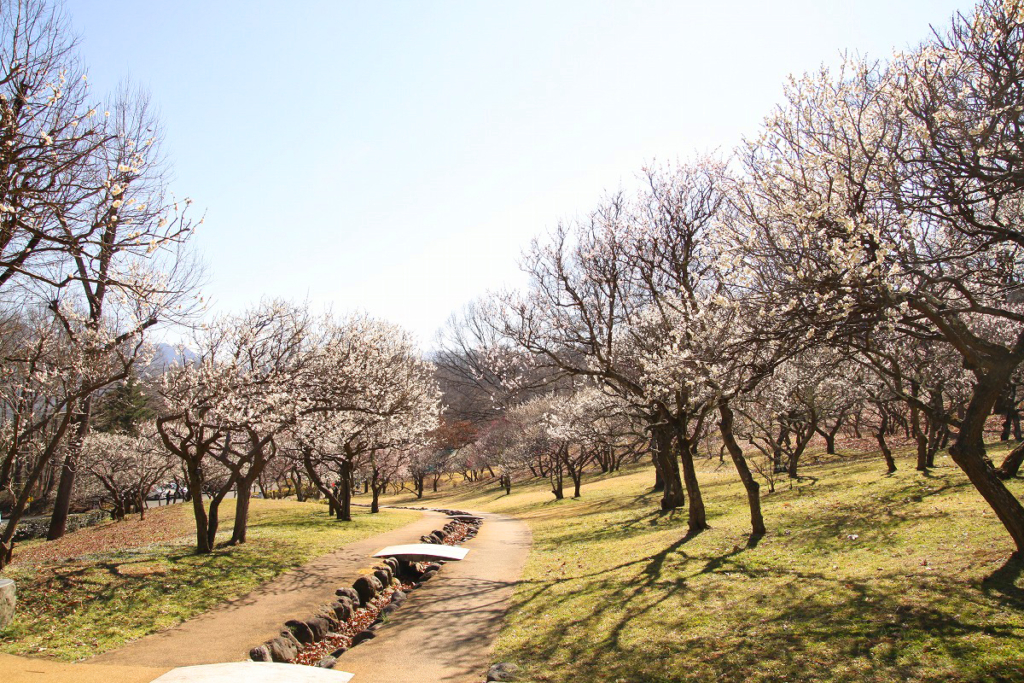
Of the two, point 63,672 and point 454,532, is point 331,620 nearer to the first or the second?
point 63,672

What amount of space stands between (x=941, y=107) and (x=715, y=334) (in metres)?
6.47

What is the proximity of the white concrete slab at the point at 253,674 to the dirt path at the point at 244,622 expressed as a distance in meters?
2.12

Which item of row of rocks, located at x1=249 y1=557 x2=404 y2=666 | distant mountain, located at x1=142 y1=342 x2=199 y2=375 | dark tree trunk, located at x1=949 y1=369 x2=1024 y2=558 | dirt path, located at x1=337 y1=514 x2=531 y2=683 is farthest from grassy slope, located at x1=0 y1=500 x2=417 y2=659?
dark tree trunk, located at x1=949 y1=369 x2=1024 y2=558

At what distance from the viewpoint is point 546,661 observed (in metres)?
8.51

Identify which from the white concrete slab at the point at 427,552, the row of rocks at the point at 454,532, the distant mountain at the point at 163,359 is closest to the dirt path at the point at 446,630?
the white concrete slab at the point at 427,552

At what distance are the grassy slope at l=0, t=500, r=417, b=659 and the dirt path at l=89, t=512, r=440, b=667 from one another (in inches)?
15.2

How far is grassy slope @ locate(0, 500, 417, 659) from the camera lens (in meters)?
10.1

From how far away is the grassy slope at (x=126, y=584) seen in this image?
1012 cm

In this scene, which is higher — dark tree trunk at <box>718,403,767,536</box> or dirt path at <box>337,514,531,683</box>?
dark tree trunk at <box>718,403,767,536</box>

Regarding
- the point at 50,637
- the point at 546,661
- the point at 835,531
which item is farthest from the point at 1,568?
the point at 835,531

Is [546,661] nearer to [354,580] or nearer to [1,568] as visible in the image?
[354,580]

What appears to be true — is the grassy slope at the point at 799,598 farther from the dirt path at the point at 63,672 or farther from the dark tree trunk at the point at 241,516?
the dark tree trunk at the point at 241,516

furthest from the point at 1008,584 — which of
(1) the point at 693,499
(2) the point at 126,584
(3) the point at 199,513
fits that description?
(3) the point at 199,513

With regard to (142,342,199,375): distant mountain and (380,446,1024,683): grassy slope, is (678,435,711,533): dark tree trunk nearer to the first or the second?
(380,446,1024,683): grassy slope
